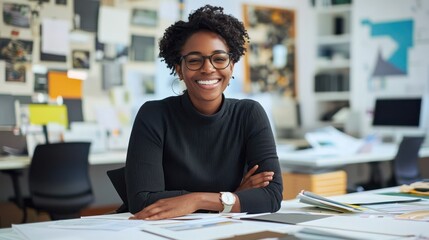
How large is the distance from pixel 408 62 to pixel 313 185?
96.3 inches

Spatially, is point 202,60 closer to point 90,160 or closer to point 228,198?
point 228,198

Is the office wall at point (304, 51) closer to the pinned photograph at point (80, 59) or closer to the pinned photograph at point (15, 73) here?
the pinned photograph at point (80, 59)

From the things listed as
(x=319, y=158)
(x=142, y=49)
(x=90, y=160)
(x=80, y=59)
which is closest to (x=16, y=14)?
(x=80, y=59)

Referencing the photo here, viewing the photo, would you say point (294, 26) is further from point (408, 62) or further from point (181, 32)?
point (181, 32)

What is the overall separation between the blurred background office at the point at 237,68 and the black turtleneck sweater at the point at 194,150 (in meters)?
2.70

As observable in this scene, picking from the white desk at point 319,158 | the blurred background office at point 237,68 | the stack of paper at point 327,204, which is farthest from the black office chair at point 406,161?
the stack of paper at point 327,204

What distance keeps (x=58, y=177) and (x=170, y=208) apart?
2.55 meters

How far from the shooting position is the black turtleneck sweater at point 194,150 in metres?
2.04

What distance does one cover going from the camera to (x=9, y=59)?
477 centimetres

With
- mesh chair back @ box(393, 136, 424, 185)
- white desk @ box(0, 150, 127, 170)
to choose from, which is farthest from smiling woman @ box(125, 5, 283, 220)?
mesh chair back @ box(393, 136, 424, 185)

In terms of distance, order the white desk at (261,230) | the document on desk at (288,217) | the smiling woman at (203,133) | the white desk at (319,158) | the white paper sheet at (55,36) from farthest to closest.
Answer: the white paper sheet at (55,36), the white desk at (319,158), the smiling woman at (203,133), the document on desk at (288,217), the white desk at (261,230)

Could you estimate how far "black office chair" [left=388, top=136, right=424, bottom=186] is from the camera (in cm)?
475

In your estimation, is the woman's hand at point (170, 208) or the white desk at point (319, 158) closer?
the woman's hand at point (170, 208)

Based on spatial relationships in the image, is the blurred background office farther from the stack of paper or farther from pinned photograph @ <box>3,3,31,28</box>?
the stack of paper
